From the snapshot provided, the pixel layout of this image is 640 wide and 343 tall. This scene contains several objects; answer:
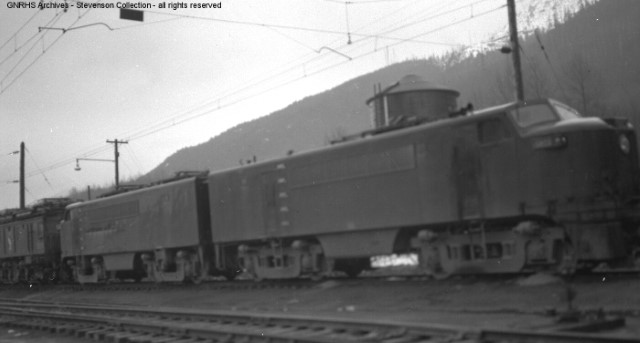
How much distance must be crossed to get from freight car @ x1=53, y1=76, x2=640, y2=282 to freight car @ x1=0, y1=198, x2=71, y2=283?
37.6 feet

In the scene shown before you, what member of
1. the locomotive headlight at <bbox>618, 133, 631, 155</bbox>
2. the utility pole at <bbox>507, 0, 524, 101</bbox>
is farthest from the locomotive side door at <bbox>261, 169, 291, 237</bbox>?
the locomotive headlight at <bbox>618, 133, 631, 155</bbox>

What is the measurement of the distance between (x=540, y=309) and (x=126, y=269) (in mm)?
18030

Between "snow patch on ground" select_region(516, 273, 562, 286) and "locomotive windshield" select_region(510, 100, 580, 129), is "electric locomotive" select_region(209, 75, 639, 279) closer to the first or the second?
"locomotive windshield" select_region(510, 100, 580, 129)

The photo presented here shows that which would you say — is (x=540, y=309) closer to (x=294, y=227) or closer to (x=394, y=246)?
(x=394, y=246)

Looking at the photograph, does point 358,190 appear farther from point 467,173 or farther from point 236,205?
point 236,205

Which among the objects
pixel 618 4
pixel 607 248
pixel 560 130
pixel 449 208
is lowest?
pixel 607 248

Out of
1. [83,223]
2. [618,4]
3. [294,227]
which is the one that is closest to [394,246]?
[294,227]

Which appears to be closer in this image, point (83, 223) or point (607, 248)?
point (607, 248)

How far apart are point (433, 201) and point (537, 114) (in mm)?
2668

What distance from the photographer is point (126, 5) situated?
1678 centimetres

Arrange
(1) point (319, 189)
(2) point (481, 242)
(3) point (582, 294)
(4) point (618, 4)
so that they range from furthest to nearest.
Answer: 1. (4) point (618, 4)
2. (1) point (319, 189)
3. (2) point (481, 242)
4. (3) point (582, 294)

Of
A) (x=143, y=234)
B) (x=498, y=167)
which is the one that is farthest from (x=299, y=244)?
(x=143, y=234)

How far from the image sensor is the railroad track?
756cm

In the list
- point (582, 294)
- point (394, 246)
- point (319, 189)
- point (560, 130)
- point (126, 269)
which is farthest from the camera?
point (126, 269)
